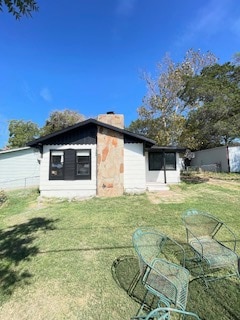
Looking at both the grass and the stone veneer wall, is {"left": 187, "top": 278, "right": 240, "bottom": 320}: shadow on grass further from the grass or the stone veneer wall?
the stone veneer wall

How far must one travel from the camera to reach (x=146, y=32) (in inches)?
591

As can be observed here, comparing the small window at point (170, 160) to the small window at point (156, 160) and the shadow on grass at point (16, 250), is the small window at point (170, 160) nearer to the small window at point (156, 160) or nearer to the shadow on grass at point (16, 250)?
the small window at point (156, 160)

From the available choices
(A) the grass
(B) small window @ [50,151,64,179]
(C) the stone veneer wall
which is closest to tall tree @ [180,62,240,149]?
(C) the stone veneer wall

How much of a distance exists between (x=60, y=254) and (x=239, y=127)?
20396mm

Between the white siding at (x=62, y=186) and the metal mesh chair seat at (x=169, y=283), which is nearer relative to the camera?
the metal mesh chair seat at (x=169, y=283)

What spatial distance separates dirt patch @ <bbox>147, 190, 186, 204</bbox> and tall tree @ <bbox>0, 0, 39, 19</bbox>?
8.11 m

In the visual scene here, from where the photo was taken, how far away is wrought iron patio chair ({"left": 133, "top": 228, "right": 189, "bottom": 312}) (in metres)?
2.52

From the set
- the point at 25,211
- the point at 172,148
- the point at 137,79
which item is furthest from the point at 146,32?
the point at 25,211

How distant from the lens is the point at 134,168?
1154 cm

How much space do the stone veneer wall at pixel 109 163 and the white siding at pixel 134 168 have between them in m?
0.26

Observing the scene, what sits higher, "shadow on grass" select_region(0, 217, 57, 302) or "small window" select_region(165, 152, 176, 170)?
"small window" select_region(165, 152, 176, 170)

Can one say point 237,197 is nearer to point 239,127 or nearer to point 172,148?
point 172,148

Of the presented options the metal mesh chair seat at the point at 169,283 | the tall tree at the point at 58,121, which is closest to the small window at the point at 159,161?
the metal mesh chair seat at the point at 169,283

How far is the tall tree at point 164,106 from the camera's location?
17875 millimetres
